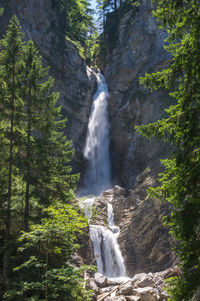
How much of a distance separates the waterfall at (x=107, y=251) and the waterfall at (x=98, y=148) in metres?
9.01

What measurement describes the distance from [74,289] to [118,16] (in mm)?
41900

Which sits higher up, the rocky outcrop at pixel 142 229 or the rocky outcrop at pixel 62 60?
the rocky outcrop at pixel 62 60

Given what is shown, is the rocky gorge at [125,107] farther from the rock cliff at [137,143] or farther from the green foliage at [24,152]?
the green foliage at [24,152]

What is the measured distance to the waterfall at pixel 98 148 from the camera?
30.8 meters

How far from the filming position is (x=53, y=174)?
11.9 meters

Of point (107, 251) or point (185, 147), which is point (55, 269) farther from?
point (107, 251)

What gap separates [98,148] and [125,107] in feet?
22.5

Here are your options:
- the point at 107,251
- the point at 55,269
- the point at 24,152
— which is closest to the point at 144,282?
the point at 107,251

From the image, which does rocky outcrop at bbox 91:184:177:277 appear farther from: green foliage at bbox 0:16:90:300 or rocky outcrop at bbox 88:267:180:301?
green foliage at bbox 0:16:90:300

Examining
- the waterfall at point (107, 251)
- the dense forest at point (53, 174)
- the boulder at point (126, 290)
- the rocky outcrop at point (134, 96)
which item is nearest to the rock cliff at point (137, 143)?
the rocky outcrop at point (134, 96)

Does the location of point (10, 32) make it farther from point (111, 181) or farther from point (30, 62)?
point (111, 181)

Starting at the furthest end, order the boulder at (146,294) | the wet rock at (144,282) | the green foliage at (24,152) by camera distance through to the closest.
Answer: the wet rock at (144,282)
the boulder at (146,294)
the green foliage at (24,152)

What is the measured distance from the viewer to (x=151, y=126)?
583cm

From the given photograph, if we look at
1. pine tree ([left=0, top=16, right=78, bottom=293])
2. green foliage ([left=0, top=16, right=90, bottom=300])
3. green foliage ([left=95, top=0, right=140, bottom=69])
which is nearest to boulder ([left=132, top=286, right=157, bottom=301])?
green foliage ([left=0, top=16, right=90, bottom=300])
